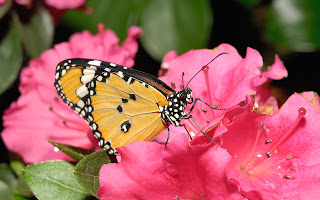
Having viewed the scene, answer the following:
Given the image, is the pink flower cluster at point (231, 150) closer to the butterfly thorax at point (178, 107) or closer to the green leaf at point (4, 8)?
the butterfly thorax at point (178, 107)

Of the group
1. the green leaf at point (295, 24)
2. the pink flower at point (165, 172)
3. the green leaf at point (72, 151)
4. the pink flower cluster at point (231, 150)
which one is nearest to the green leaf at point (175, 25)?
the green leaf at point (295, 24)

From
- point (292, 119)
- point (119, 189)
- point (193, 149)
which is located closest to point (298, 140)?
point (292, 119)

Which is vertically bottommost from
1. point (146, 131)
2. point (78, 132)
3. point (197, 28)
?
point (78, 132)

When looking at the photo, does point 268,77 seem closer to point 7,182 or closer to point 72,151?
point 72,151

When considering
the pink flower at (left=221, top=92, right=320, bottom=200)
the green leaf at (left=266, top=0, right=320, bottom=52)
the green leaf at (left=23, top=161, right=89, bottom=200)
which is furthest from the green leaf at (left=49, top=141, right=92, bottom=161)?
the green leaf at (left=266, top=0, right=320, bottom=52)

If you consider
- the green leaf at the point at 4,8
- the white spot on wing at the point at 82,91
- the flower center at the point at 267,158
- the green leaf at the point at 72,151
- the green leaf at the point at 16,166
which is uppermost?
the green leaf at the point at 4,8

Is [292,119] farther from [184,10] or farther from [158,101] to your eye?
[184,10]

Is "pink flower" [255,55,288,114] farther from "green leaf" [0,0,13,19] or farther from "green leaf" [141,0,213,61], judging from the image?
"green leaf" [0,0,13,19]
